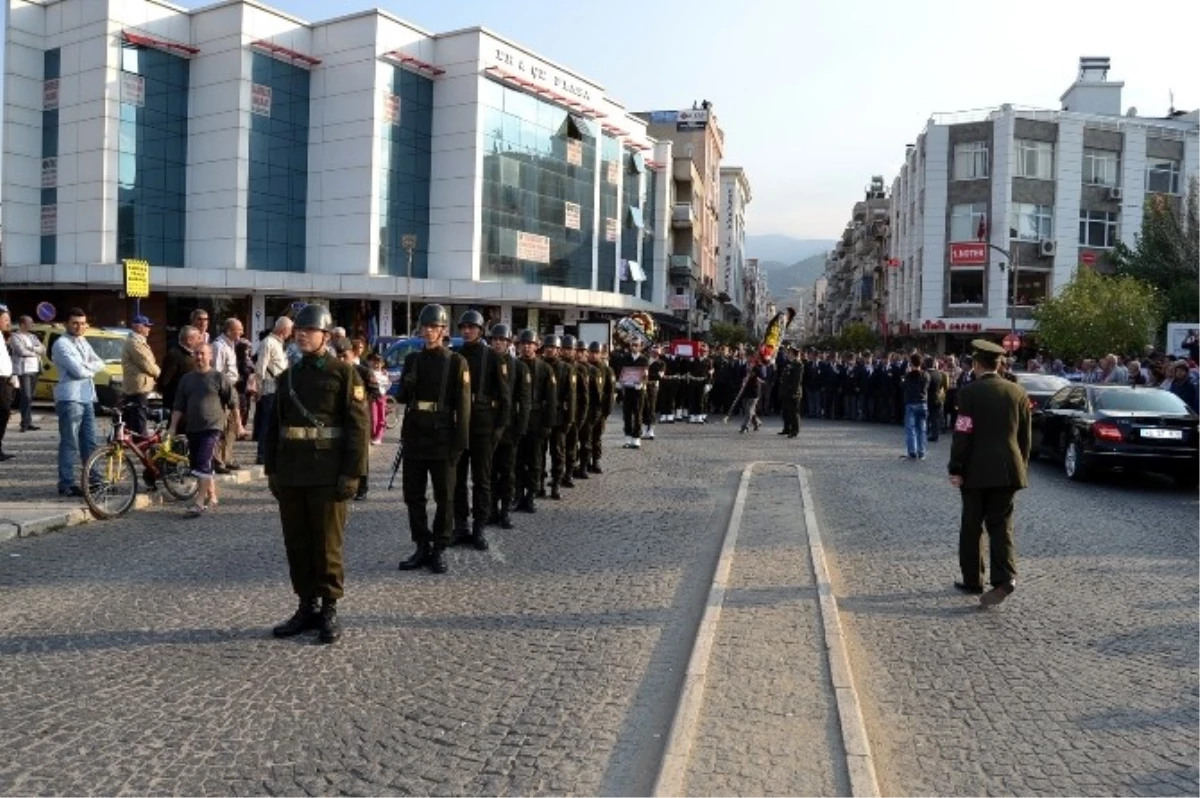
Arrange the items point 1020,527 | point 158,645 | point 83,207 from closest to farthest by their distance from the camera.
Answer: point 158,645 → point 1020,527 → point 83,207

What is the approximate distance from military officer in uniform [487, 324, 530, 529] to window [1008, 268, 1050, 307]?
51157mm

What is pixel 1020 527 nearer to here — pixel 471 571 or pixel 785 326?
Answer: pixel 471 571

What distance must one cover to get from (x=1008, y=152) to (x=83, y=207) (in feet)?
148

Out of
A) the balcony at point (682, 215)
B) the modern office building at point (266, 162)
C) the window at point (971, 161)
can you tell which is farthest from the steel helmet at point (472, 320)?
the balcony at point (682, 215)

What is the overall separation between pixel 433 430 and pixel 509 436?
1943 millimetres

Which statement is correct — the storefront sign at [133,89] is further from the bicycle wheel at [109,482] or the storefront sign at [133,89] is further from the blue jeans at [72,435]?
the bicycle wheel at [109,482]

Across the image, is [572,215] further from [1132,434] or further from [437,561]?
[437,561]

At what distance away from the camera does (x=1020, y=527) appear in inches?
422

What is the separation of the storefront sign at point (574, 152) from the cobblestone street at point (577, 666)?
43163mm

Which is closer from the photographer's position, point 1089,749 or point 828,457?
point 1089,749

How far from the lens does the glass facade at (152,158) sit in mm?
40875

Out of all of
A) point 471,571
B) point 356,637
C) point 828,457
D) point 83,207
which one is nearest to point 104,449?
point 471,571

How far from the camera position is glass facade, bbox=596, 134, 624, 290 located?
2148 inches

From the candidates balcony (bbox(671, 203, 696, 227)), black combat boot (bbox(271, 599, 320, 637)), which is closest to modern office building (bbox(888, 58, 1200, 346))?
balcony (bbox(671, 203, 696, 227))
